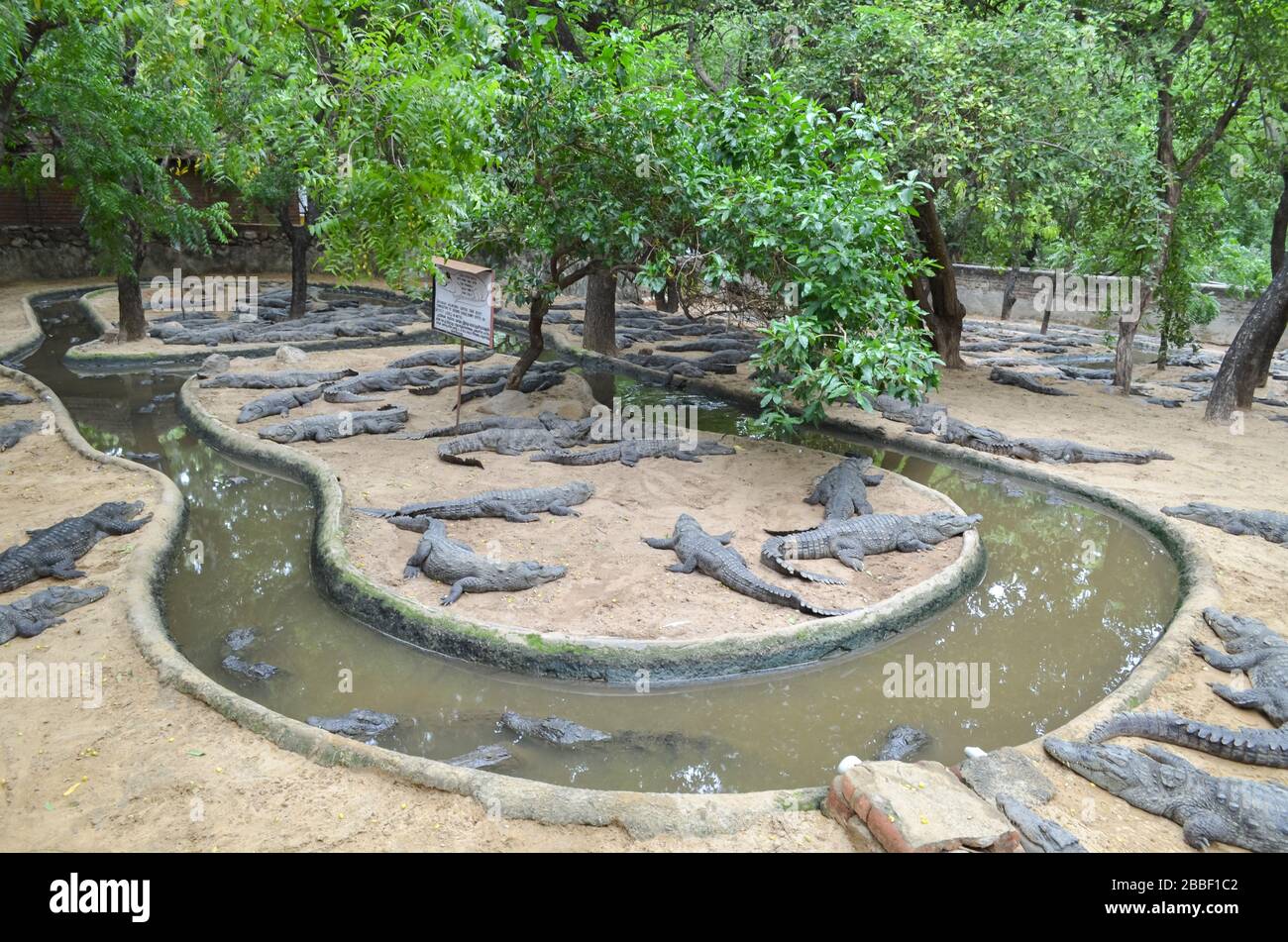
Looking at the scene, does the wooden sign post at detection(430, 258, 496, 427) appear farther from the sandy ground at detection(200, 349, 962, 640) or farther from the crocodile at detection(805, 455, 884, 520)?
the crocodile at detection(805, 455, 884, 520)

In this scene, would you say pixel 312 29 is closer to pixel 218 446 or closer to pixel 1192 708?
pixel 218 446

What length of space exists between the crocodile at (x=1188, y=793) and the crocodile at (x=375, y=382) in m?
8.83

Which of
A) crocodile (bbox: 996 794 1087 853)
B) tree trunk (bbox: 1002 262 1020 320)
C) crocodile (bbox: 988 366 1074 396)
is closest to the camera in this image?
crocodile (bbox: 996 794 1087 853)

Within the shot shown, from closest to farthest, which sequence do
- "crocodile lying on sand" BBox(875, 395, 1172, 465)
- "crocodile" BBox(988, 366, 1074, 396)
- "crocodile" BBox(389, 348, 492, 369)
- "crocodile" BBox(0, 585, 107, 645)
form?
"crocodile" BBox(0, 585, 107, 645) < "crocodile lying on sand" BBox(875, 395, 1172, 465) < "crocodile" BBox(389, 348, 492, 369) < "crocodile" BBox(988, 366, 1074, 396)

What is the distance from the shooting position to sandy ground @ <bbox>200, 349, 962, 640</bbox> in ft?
19.0

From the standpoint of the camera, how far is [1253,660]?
5.28 metres

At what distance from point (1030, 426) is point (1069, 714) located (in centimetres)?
625

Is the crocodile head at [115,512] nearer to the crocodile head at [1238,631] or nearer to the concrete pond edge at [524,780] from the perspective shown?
the concrete pond edge at [524,780]

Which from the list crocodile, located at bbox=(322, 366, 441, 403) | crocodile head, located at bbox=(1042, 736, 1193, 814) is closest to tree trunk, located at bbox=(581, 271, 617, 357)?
crocodile, located at bbox=(322, 366, 441, 403)

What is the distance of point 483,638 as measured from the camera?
17.9 feet

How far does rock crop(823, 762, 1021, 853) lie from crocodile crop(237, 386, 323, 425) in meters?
8.30

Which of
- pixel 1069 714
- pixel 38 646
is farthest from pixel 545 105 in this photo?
pixel 1069 714

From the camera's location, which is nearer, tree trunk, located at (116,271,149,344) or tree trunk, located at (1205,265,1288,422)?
tree trunk, located at (1205,265,1288,422)

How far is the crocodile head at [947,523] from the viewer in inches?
285
